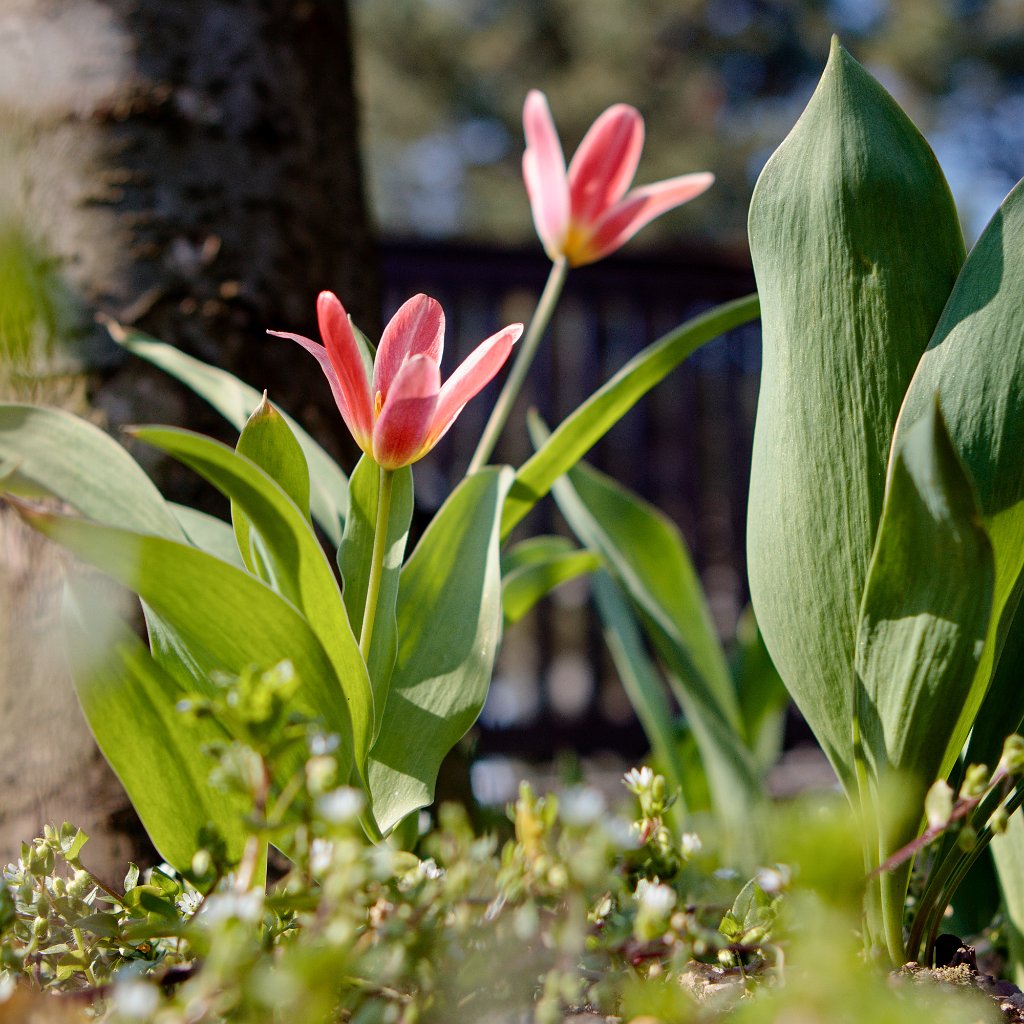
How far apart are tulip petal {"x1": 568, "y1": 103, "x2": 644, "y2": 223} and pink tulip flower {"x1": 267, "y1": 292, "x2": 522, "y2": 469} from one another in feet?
0.92

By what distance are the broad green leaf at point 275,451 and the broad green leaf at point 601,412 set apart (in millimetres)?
183

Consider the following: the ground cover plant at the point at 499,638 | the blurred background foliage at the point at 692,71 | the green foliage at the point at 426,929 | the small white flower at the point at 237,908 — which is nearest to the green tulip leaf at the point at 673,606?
the ground cover plant at the point at 499,638

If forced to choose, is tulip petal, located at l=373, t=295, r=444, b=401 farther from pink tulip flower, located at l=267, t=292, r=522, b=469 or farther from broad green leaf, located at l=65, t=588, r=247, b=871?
broad green leaf, located at l=65, t=588, r=247, b=871

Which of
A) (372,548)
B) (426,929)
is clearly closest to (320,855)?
(426,929)

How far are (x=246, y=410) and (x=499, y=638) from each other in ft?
1.14

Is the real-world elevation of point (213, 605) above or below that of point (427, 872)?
above

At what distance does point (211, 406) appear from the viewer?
1061 mm

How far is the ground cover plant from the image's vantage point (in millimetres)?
430

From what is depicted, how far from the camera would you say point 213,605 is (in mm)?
523

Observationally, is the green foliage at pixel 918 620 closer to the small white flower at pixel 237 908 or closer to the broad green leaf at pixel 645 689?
the small white flower at pixel 237 908

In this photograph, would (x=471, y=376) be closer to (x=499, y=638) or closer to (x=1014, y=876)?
(x=499, y=638)

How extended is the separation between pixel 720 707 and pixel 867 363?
456mm

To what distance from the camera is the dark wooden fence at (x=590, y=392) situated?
3834mm

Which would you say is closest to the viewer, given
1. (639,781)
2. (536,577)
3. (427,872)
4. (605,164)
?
(427,872)
